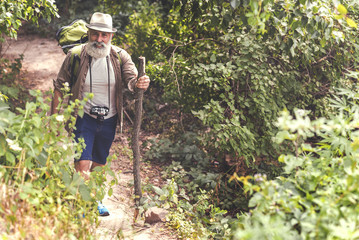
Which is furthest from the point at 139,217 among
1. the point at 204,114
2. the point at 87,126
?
the point at 204,114

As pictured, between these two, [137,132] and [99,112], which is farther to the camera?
[137,132]

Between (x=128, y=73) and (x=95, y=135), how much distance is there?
819 millimetres

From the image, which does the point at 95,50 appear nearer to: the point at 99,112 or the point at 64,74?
the point at 64,74

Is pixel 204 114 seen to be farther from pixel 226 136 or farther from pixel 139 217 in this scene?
pixel 139 217

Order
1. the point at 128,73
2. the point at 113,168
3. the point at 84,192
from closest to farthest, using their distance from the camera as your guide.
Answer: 1. the point at 84,192
2. the point at 128,73
3. the point at 113,168

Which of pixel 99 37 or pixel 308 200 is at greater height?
pixel 99 37

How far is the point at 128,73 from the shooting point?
4.31m

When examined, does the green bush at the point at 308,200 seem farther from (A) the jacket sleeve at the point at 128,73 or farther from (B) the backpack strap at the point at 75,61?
(B) the backpack strap at the point at 75,61

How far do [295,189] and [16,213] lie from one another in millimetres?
1733

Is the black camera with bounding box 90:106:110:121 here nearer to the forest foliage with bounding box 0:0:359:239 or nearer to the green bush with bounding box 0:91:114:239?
the forest foliage with bounding box 0:0:359:239

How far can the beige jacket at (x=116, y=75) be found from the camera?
4.12 metres

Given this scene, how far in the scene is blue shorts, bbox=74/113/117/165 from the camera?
4.22 m

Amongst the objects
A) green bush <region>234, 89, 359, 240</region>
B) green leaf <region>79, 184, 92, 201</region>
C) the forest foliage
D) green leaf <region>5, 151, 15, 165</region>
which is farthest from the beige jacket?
green bush <region>234, 89, 359, 240</region>

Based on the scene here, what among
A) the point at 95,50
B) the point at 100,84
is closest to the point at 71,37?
the point at 95,50
